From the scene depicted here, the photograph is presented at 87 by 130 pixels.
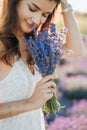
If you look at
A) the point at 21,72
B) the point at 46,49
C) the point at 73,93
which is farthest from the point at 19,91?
the point at 73,93

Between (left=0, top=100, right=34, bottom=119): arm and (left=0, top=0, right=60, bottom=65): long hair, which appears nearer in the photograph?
(left=0, top=100, right=34, bottom=119): arm

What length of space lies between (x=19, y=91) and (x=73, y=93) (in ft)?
7.32

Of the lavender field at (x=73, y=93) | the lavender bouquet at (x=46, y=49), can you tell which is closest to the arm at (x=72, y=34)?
the lavender bouquet at (x=46, y=49)

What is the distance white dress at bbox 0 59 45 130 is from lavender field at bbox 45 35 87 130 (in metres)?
1.80

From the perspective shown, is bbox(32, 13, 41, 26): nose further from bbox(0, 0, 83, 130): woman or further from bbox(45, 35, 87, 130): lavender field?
bbox(45, 35, 87, 130): lavender field

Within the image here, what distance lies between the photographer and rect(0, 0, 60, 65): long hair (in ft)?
9.88

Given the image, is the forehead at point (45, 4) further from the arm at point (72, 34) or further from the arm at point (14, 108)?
the arm at point (14, 108)

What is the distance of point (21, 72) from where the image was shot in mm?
3057

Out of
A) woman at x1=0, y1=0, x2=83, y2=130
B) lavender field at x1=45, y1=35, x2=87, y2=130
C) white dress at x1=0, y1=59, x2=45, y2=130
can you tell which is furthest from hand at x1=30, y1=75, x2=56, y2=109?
lavender field at x1=45, y1=35, x2=87, y2=130

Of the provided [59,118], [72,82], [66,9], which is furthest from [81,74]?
[66,9]

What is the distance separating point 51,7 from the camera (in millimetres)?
3029

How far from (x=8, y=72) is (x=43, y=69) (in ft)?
0.68

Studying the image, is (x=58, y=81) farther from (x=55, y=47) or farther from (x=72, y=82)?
(x=55, y=47)

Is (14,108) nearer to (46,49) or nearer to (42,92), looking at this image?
(42,92)
